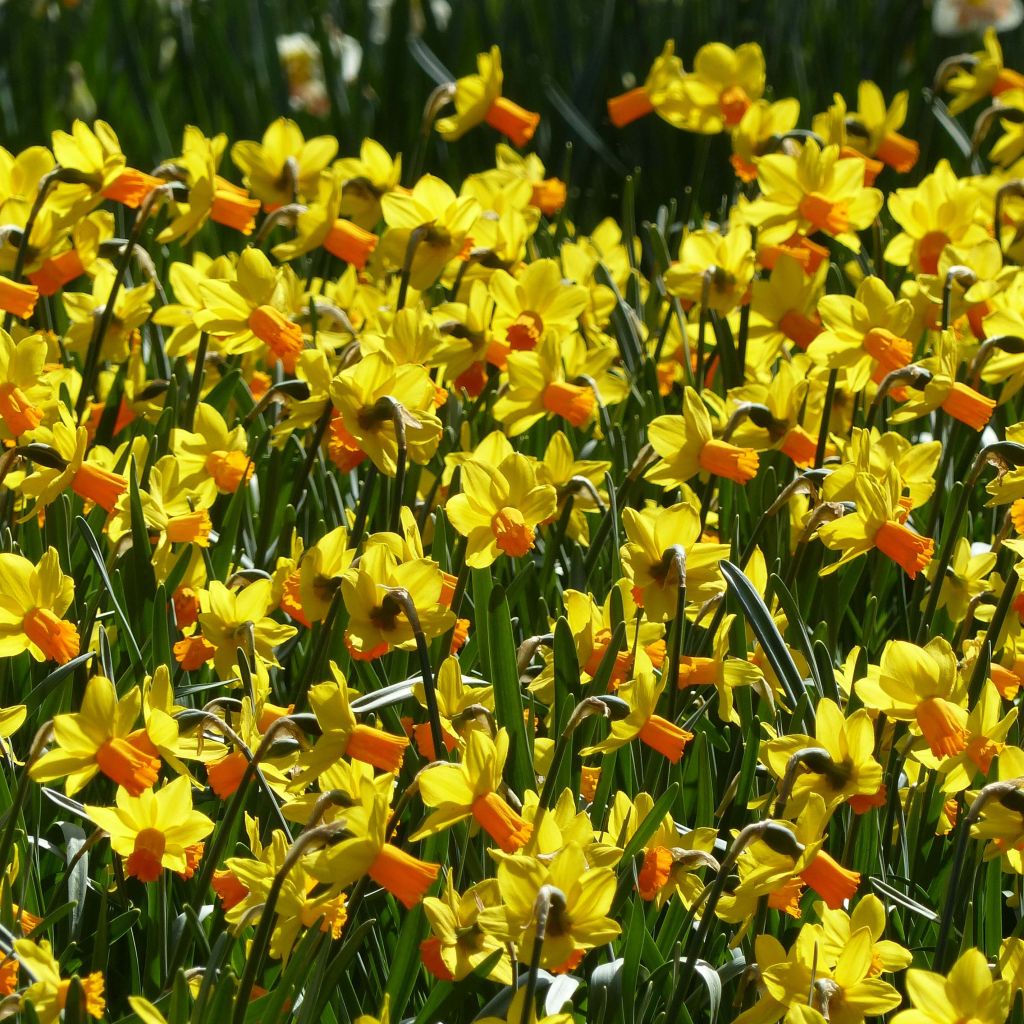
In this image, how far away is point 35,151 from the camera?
9.17 feet

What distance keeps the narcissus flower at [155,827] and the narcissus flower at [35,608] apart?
11.3 inches

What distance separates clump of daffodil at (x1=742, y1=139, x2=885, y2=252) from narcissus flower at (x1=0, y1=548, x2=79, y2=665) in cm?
161

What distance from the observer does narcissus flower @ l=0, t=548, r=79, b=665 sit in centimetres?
178

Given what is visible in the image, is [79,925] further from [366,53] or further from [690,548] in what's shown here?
[366,53]

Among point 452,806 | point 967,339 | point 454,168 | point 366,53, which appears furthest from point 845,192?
point 366,53

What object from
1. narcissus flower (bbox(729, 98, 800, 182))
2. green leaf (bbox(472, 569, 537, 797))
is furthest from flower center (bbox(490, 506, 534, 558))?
narcissus flower (bbox(729, 98, 800, 182))

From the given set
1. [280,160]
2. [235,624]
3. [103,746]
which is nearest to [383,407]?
[235,624]

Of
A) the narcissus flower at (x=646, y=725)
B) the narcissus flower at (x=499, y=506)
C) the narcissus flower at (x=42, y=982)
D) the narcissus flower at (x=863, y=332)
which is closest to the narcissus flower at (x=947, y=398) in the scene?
the narcissus flower at (x=863, y=332)

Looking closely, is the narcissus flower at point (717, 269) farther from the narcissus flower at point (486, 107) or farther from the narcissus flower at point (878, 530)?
the narcissus flower at point (878, 530)

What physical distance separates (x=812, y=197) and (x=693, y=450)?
856 millimetres

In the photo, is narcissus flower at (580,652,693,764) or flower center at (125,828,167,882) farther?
narcissus flower at (580,652,693,764)

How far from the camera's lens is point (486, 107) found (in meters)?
3.49

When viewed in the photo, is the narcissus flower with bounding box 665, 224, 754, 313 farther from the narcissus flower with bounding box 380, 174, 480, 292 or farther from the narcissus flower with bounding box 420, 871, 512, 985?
the narcissus flower with bounding box 420, 871, 512, 985

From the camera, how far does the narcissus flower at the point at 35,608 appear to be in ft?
5.85
